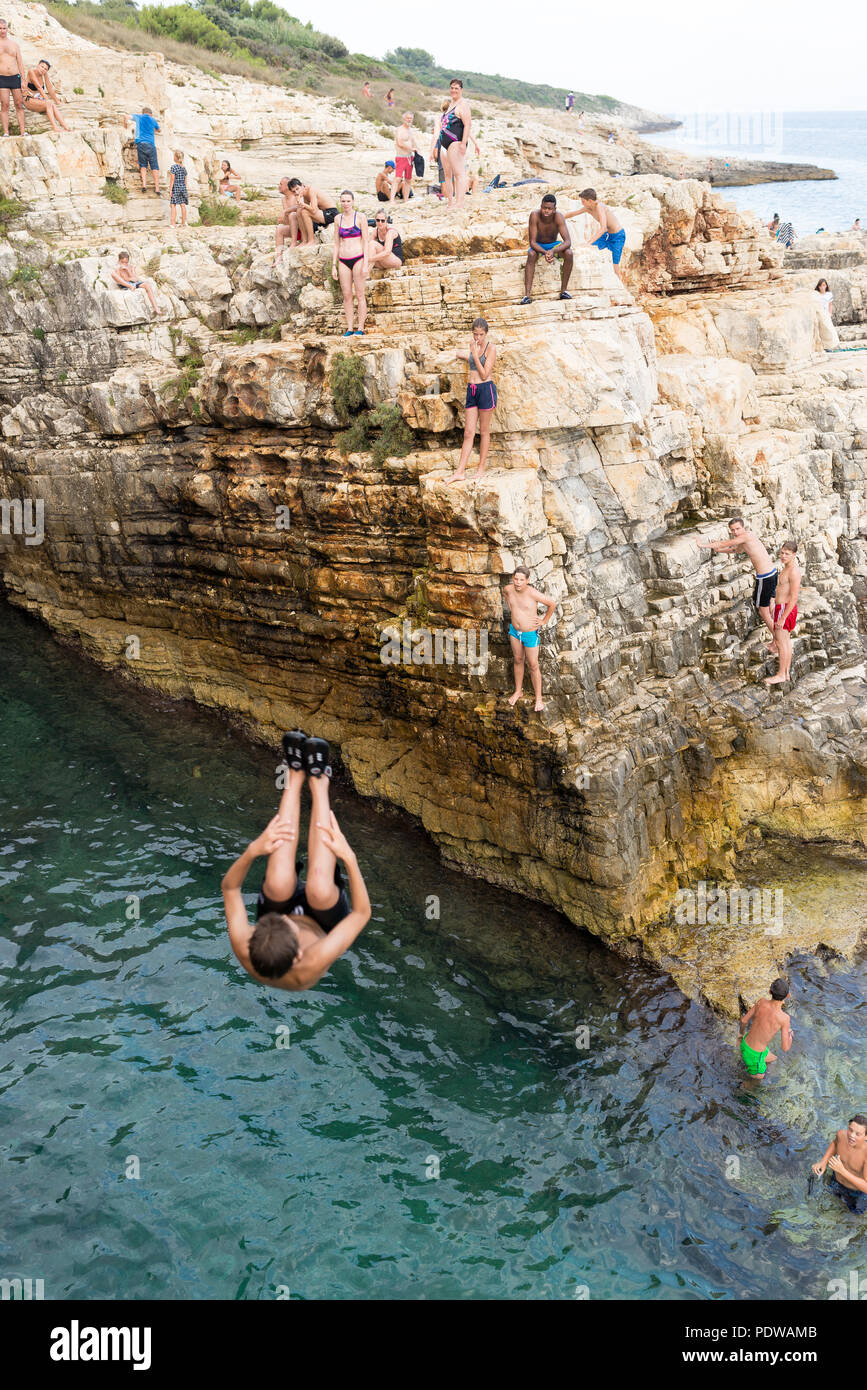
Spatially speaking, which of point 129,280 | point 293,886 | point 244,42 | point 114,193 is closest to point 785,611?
point 293,886

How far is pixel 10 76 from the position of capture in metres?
18.6

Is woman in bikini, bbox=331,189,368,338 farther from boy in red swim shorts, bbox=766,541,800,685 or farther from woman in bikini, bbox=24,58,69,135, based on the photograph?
woman in bikini, bbox=24,58,69,135

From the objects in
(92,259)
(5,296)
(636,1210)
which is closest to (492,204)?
(92,259)

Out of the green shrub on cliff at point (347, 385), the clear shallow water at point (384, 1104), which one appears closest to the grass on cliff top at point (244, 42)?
the green shrub on cliff at point (347, 385)

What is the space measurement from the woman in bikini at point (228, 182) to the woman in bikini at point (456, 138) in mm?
6960

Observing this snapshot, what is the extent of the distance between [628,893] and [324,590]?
6191 millimetres

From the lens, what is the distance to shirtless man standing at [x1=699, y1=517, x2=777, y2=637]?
46.8ft

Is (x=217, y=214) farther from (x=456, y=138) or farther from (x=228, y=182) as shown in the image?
(x=456, y=138)

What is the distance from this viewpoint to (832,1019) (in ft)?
37.3

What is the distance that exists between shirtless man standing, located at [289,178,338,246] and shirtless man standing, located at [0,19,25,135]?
6.88 meters

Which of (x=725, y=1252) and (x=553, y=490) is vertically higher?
(x=553, y=490)

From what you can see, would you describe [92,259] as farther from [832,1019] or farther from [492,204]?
[832,1019]

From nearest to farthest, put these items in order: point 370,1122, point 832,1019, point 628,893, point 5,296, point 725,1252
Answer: point 725,1252 → point 370,1122 → point 832,1019 → point 628,893 → point 5,296

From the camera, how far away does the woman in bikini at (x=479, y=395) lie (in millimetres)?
11719
